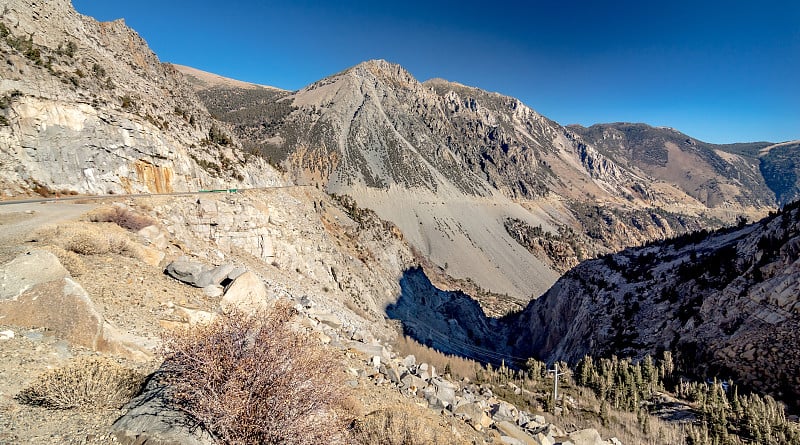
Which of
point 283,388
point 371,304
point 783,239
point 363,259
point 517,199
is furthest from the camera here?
point 517,199

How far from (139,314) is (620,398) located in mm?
14993

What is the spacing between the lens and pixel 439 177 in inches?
4594

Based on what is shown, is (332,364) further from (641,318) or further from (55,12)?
(55,12)

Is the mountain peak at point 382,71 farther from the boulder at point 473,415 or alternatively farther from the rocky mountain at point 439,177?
the boulder at point 473,415

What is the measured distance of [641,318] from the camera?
20.7 metres

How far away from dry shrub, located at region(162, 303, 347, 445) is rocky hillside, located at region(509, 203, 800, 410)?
54.0 feet

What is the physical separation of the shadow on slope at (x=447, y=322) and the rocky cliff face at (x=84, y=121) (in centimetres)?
1868

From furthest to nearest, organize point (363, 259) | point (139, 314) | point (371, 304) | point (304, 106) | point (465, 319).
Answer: point (304, 106) < point (465, 319) < point (363, 259) < point (371, 304) < point (139, 314)

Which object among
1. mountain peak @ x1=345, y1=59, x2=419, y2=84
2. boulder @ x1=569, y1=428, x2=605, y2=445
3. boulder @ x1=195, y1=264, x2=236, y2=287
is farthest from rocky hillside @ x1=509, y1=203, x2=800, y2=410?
mountain peak @ x1=345, y1=59, x2=419, y2=84

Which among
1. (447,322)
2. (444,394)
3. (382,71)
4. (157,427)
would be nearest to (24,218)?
(157,427)

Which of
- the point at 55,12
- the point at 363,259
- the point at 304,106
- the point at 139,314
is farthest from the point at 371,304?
the point at 304,106

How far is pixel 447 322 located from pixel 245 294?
3261cm

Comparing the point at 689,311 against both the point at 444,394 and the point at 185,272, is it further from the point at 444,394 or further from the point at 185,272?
the point at 185,272

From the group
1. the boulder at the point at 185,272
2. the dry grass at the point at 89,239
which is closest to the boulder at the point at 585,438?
the boulder at the point at 185,272
